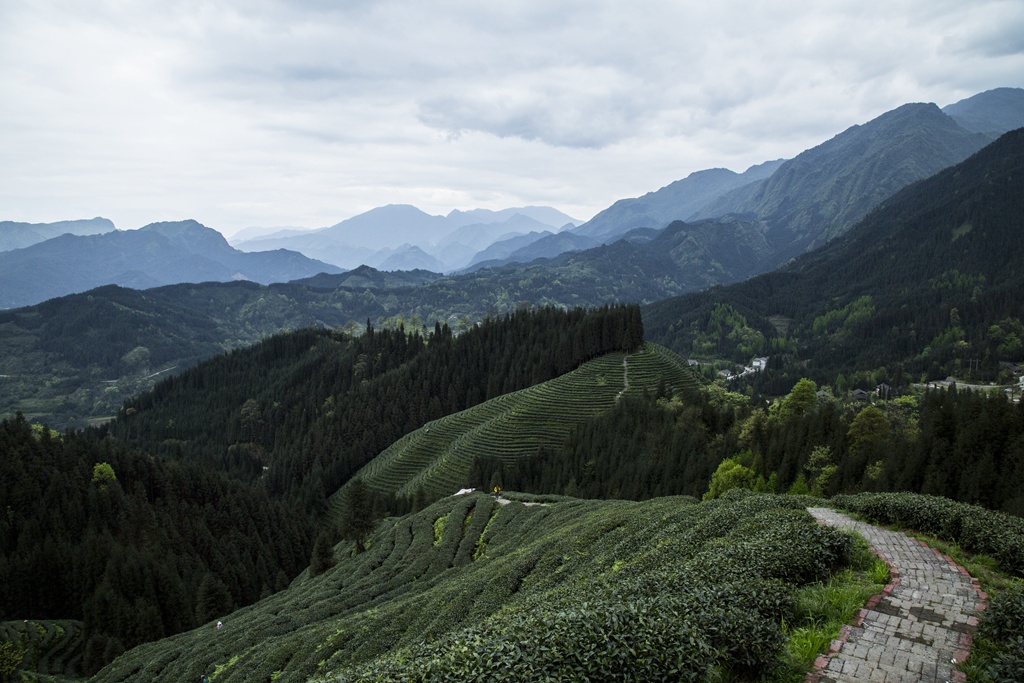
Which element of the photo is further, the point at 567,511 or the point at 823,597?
the point at 567,511

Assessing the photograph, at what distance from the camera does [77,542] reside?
83000 mm

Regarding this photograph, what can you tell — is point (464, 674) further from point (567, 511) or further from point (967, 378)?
point (967, 378)

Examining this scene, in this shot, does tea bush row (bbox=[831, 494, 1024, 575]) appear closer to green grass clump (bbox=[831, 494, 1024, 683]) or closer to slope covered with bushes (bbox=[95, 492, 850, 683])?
green grass clump (bbox=[831, 494, 1024, 683])

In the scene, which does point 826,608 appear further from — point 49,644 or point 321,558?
point 49,644

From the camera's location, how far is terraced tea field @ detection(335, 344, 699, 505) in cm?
10900

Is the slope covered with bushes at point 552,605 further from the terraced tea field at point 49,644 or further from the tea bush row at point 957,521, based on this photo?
the terraced tea field at point 49,644

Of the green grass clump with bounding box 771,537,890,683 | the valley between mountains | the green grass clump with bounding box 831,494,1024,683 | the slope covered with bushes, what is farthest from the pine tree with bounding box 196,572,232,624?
the green grass clump with bounding box 771,537,890,683

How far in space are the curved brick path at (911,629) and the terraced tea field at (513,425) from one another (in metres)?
86.8

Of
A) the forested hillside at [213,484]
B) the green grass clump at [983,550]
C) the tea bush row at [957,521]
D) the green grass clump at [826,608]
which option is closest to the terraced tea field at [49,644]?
the forested hillside at [213,484]

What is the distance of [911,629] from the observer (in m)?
13.8

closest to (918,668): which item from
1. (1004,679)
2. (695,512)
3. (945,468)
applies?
(1004,679)

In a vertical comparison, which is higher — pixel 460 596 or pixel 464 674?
pixel 464 674

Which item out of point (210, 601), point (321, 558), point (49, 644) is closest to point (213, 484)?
point (210, 601)

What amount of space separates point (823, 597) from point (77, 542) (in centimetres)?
10417
